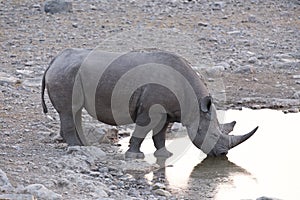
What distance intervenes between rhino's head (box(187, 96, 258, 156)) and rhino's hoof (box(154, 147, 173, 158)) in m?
0.36

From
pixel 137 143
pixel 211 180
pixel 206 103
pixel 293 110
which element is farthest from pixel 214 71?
pixel 211 180

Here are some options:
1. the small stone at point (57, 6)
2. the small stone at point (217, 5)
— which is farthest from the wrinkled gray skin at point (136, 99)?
the small stone at point (217, 5)

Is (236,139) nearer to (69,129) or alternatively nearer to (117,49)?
(69,129)

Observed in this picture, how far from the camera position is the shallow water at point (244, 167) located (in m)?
8.51

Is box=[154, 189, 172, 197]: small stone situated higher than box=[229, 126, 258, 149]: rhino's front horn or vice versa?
box=[229, 126, 258, 149]: rhino's front horn

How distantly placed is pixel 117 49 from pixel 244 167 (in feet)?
22.8

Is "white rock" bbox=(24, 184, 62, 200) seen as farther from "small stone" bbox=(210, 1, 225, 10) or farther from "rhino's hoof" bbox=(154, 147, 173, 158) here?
"small stone" bbox=(210, 1, 225, 10)

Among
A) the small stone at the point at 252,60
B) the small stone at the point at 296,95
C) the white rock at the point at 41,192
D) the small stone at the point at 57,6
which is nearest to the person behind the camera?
the white rock at the point at 41,192

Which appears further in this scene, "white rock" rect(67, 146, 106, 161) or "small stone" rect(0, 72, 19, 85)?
"small stone" rect(0, 72, 19, 85)

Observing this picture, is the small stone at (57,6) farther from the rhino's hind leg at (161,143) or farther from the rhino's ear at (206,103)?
the rhino's ear at (206,103)

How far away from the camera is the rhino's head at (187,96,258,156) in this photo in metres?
9.55

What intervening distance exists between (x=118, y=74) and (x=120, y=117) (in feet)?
1.76

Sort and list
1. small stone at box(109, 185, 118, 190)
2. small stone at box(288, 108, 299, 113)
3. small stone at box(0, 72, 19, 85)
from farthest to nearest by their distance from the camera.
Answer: small stone at box(0, 72, 19, 85) < small stone at box(288, 108, 299, 113) < small stone at box(109, 185, 118, 190)

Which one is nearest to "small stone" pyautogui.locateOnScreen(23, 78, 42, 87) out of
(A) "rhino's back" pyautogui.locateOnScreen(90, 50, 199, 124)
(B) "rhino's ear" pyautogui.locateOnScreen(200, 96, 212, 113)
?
(A) "rhino's back" pyautogui.locateOnScreen(90, 50, 199, 124)
